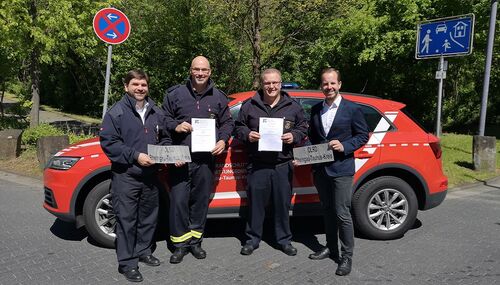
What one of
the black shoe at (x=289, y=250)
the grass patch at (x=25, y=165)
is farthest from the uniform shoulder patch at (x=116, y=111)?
the grass patch at (x=25, y=165)

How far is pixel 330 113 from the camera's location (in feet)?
13.0

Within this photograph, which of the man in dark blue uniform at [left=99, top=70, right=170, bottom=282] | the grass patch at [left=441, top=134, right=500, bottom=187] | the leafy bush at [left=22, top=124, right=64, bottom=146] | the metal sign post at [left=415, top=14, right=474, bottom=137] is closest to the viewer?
the man in dark blue uniform at [left=99, top=70, right=170, bottom=282]

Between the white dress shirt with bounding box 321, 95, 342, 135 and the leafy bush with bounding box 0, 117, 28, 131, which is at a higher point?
the white dress shirt with bounding box 321, 95, 342, 135

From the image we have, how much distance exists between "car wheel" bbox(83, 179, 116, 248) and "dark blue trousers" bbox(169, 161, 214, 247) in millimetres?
744

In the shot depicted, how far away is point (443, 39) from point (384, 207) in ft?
16.2

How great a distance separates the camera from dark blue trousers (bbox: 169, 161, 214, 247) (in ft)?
13.4

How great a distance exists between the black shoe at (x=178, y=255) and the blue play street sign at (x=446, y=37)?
6473mm

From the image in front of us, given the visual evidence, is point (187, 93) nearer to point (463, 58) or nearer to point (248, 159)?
point (248, 159)

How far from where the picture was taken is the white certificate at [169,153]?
3713mm

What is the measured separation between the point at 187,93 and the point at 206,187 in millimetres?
902

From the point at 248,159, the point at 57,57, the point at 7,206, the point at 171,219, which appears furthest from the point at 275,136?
the point at 57,57


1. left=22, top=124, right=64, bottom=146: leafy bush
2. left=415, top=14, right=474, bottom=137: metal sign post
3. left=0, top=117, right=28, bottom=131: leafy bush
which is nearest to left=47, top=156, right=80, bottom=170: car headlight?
left=22, top=124, right=64, bottom=146: leafy bush

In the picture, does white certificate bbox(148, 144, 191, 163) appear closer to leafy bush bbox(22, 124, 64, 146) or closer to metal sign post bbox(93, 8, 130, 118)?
metal sign post bbox(93, 8, 130, 118)

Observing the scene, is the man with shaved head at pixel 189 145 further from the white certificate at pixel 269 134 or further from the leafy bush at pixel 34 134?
the leafy bush at pixel 34 134
